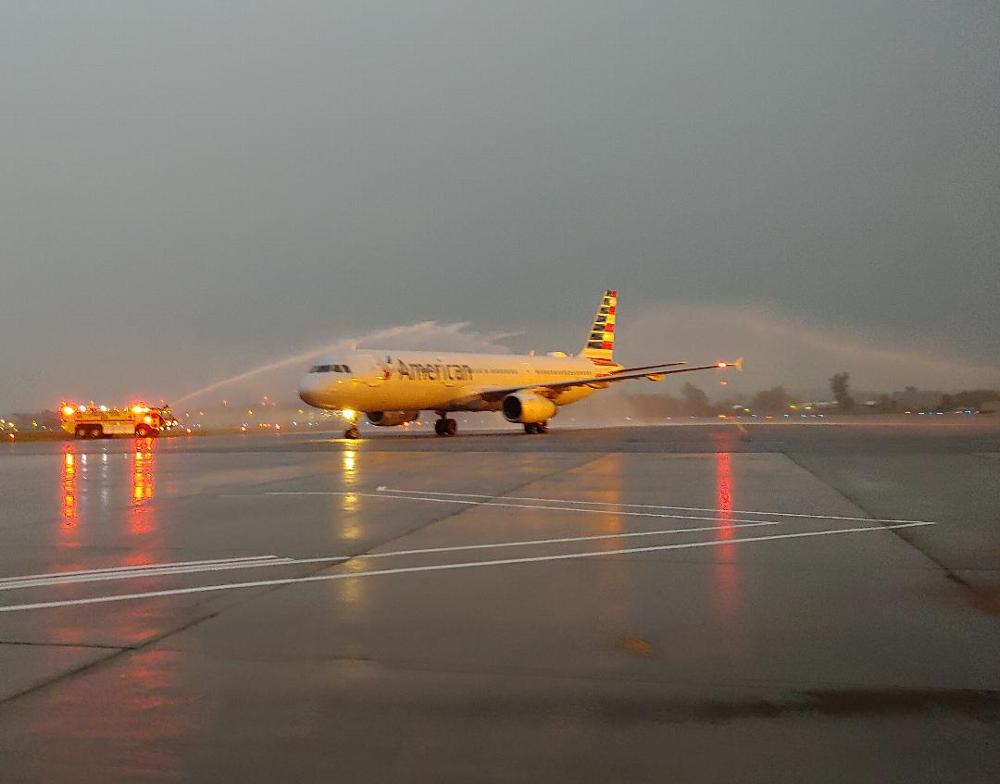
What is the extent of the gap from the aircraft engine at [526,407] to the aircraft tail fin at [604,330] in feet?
47.1

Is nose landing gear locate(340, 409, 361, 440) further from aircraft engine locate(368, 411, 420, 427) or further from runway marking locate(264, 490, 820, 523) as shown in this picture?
runway marking locate(264, 490, 820, 523)

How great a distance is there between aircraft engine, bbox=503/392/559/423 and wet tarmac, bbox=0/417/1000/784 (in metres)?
27.6

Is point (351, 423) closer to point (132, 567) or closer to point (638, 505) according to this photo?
point (638, 505)

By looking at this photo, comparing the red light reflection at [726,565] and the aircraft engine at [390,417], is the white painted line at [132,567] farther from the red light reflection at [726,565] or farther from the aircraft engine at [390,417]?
the aircraft engine at [390,417]

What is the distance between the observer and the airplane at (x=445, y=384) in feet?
116

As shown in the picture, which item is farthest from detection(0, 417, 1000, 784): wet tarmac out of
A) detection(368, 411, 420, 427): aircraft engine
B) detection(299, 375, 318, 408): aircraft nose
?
detection(368, 411, 420, 427): aircraft engine

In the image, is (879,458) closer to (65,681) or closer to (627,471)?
(627,471)

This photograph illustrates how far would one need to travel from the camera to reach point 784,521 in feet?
34.8

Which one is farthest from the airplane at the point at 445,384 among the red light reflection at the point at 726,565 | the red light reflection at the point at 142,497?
the red light reflection at the point at 726,565

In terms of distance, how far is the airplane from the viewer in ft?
116

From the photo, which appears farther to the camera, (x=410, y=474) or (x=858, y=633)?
(x=410, y=474)

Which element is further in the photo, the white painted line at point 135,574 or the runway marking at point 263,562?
the runway marking at point 263,562

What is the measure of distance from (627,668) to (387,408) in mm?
33368

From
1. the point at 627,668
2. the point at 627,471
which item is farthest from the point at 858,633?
the point at 627,471
